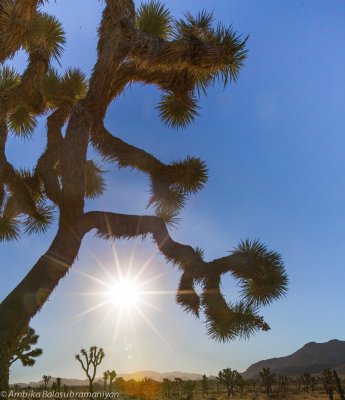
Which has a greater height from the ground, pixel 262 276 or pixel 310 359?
pixel 310 359

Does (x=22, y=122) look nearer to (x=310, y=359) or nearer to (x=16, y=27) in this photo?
(x=16, y=27)

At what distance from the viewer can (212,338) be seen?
5.03 meters

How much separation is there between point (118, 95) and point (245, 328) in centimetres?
413

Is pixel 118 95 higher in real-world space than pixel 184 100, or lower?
lower

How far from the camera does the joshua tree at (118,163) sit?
5.00 meters

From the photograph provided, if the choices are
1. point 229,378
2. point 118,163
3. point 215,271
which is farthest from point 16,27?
point 229,378

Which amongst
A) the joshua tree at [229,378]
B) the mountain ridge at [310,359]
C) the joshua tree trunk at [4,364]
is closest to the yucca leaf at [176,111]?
the joshua tree trunk at [4,364]

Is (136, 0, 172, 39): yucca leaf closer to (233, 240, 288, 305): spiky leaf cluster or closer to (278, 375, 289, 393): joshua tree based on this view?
(233, 240, 288, 305): spiky leaf cluster

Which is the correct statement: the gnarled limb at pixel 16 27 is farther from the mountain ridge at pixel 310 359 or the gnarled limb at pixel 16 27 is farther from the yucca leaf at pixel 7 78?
the mountain ridge at pixel 310 359

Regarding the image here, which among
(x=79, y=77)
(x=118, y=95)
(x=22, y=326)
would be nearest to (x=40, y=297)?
(x=22, y=326)

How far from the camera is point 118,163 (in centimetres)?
654

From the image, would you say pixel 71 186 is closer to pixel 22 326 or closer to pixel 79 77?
pixel 22 326

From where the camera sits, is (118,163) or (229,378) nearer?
(118,163)

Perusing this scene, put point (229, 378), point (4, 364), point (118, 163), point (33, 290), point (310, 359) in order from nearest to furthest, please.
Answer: point (4, 364)
point (33, 290)
point (118, 163)
point (229, 378)
point (310, 359)
